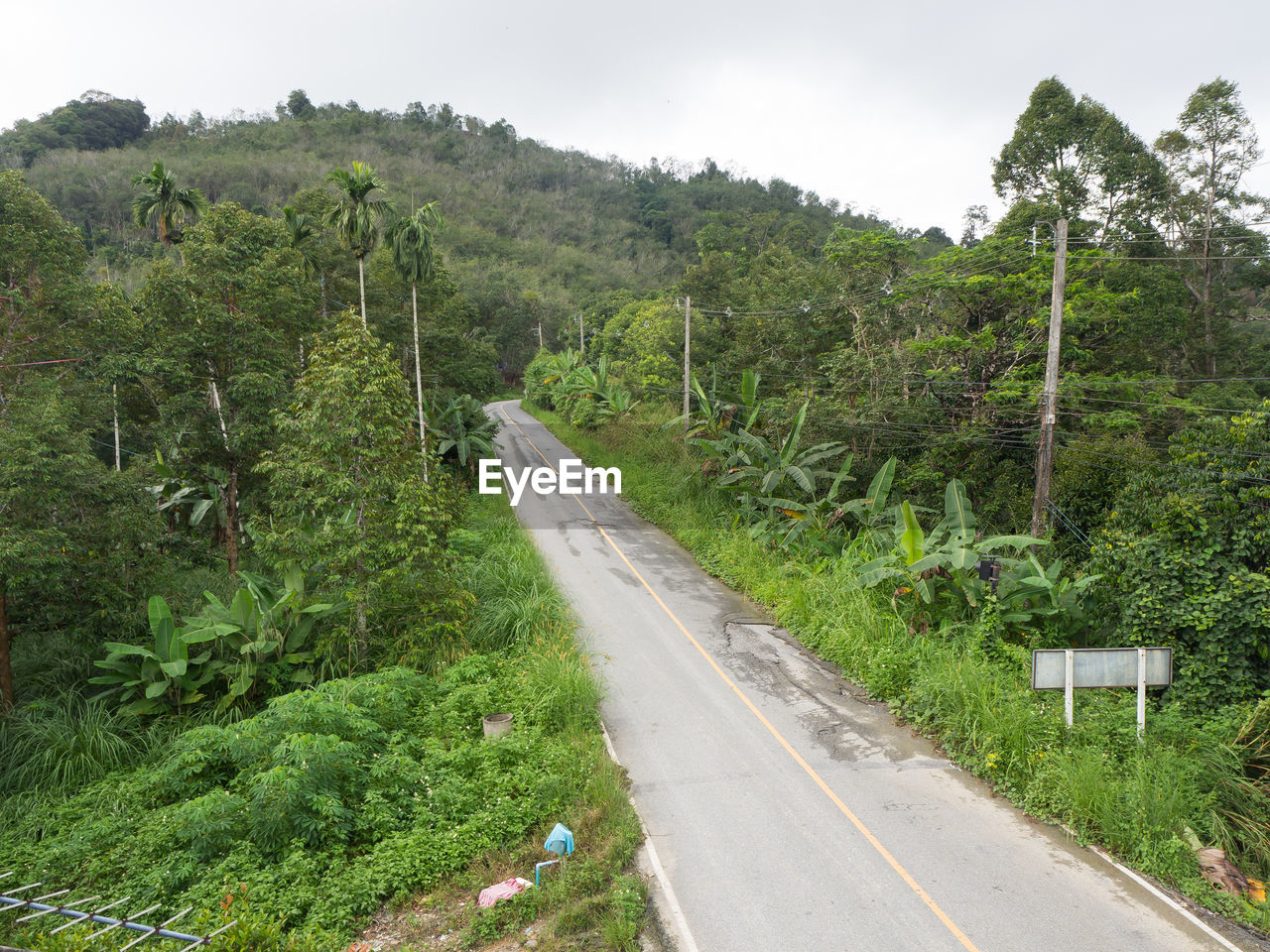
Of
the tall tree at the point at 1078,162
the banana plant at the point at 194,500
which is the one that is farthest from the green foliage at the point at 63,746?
the tall tree at the point at 1078,162

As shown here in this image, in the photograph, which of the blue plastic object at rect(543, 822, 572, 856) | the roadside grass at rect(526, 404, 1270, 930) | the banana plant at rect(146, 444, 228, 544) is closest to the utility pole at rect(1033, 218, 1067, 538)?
the roadside grass at rect(526, 404, 1270, 930)

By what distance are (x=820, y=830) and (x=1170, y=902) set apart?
10.4 feet

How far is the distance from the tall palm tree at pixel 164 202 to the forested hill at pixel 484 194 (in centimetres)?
2495

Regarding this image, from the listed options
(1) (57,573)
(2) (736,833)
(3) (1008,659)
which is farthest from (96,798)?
(3) (1008,659)

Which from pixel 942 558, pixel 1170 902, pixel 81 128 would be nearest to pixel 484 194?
pixel 81 128

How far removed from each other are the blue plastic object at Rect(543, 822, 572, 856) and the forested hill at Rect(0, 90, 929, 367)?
47.1 meters

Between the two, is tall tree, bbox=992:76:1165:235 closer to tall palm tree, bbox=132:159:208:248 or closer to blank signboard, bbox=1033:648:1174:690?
blank signboard, bbox=1033:648:1174:690

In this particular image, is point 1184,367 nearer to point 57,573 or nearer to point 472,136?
point 57,573

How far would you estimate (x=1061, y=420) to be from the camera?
64.0ft

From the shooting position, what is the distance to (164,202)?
23.0m

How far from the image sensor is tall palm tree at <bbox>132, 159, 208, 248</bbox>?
2261cm

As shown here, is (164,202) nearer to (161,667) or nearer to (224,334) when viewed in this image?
(224,334)

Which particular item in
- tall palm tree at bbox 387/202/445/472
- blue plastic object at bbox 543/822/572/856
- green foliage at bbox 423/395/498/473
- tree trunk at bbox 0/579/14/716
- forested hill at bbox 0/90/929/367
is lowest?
blue plastic object at bbox 543/822/572/856
